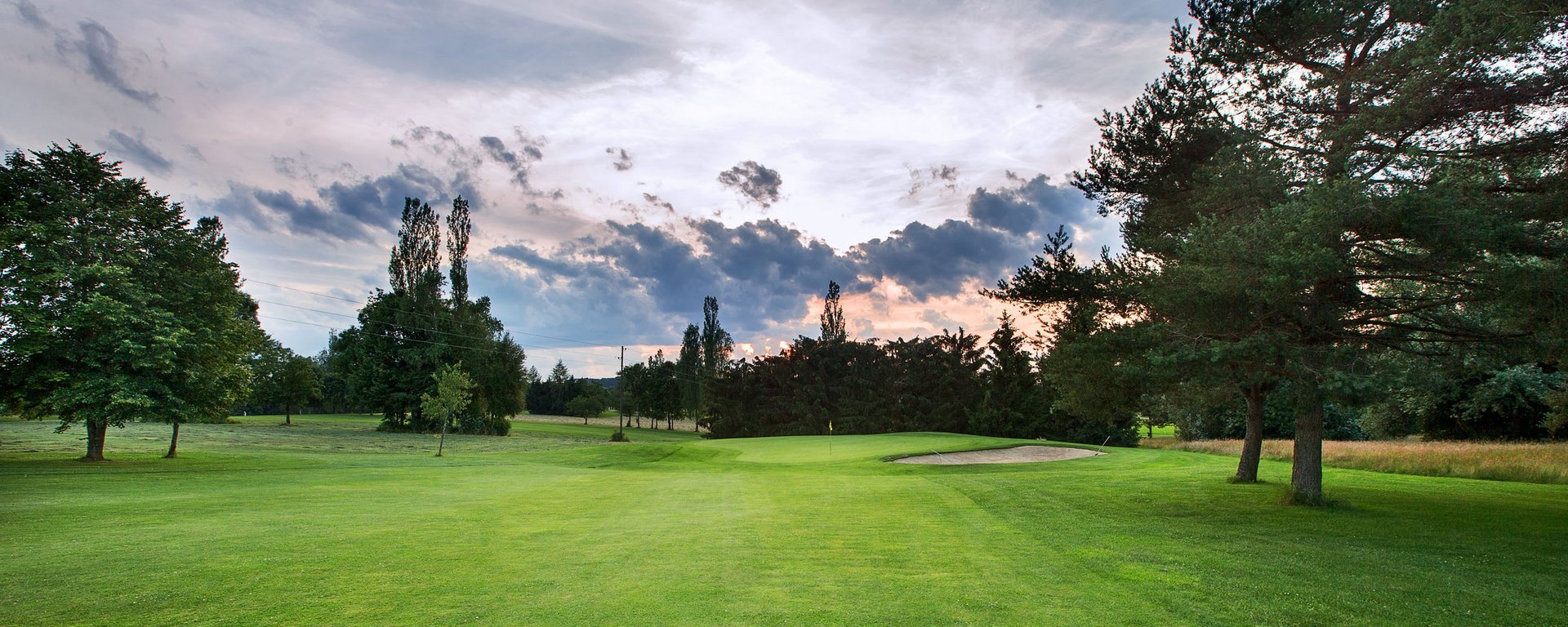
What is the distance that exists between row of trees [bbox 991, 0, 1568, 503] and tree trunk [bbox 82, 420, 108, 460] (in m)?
29.7

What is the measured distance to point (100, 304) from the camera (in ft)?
69.0

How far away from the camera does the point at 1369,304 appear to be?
12.1 m

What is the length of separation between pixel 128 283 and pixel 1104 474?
30418 mm

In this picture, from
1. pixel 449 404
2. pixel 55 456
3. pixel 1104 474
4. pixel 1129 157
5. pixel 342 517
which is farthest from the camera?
pixel 449 404

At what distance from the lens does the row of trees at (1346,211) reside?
9.59 m

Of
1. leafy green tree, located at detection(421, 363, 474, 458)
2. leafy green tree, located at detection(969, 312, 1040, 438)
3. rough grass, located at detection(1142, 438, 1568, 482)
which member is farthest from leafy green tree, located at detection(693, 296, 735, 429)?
rough grass, located at detection(1142, 438, 1568, 482)

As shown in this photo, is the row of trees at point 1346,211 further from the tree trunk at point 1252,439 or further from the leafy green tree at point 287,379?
the leafy green tree at point 287,379

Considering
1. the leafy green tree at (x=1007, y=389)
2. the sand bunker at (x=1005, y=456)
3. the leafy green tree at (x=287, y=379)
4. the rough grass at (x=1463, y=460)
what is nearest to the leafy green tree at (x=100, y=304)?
the sand bunker at (x=1005, y=456)

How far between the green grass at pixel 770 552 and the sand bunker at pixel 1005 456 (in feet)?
31.2

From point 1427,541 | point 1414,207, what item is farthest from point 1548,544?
point 1414,207

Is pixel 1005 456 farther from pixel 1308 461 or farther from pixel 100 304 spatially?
pixel 100 304

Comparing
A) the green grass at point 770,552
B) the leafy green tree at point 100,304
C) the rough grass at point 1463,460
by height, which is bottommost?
the green grass at point 770,552

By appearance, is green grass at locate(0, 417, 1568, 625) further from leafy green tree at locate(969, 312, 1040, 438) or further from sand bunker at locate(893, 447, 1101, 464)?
leafy green tree at locate(969, 312, 1040, 438)

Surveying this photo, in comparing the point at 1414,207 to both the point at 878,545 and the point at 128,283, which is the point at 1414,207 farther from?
the point at 128,283
